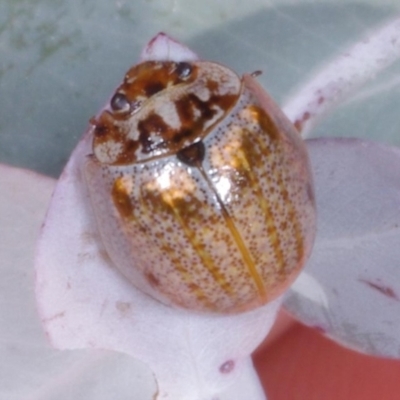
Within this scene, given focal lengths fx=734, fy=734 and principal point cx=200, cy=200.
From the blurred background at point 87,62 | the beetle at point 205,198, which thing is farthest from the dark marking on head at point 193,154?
the blurred background at point 87,62

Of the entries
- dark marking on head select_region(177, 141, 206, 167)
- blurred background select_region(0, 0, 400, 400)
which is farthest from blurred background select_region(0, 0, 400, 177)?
dark marking on head select_region(177, 141, 206, 167)

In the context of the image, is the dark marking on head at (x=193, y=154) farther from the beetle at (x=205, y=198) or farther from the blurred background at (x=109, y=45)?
the blurred background at (x=109, y=45)

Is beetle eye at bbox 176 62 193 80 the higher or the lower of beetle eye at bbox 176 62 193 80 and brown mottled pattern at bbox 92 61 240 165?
the higher

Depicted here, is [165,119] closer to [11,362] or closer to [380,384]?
[11,362]

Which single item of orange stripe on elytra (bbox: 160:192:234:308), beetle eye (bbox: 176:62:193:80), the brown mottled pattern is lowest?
orange stripe on elytra (bbox: 160:192:234:308)

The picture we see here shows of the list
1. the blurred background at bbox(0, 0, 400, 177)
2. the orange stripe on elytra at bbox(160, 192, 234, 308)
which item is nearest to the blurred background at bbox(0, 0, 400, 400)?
the blurred background at bbox(0, 0, 400, 177)

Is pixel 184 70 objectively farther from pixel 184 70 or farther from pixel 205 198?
pixel 205 198

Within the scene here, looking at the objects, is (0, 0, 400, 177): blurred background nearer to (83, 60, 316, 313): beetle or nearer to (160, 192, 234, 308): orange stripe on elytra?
(83, 60, 316, 313): beetle

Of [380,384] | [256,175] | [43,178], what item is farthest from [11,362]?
[380,384]
